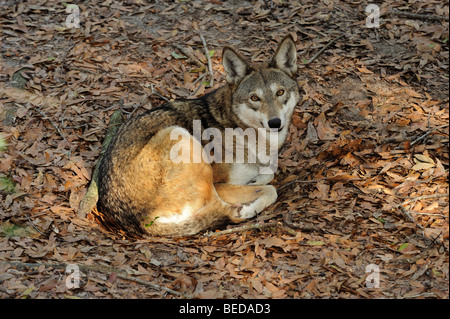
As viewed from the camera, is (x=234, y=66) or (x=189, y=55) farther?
(x=189, y=55)

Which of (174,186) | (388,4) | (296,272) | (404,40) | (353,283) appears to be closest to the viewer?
(353,283)

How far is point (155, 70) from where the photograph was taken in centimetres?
887

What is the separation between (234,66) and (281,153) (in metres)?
1.85

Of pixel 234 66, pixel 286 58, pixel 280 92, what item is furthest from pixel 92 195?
pixel 286 58

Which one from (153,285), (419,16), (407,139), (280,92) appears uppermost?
(419,16)

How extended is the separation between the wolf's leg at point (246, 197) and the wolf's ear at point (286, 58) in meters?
1.81

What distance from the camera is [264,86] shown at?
21.5 feet

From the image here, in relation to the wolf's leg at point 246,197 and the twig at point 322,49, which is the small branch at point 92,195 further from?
the twig at point 322,49

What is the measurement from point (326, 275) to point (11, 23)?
823cm

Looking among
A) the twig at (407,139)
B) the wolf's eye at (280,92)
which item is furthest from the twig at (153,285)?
the twig at (407,139)

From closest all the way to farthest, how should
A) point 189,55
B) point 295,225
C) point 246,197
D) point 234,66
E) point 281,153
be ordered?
1. point 295,225
2. point 234,66
3. point 246,197
4. point 281,153
5. point 189,55

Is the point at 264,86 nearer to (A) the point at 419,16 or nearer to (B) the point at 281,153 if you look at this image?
(B) the point at 281,153
